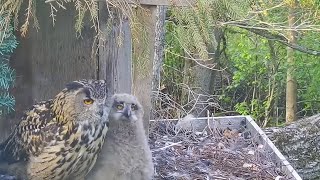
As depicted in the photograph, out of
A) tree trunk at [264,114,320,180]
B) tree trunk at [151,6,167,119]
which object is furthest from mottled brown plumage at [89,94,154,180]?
tree trunk at [151,6,167,119]

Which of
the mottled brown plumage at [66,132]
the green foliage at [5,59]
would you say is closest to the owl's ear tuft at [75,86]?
the mottled brown plumage at [66,132]

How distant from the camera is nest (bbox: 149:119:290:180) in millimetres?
2621

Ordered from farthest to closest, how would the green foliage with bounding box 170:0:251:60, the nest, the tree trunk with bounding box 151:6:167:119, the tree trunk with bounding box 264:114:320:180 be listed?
the tree trunk with bounding box 151:6:167:119, the tree trunk with bounding box 264:114:320:180, the nest, the green foliage with bounding box 170:0:251:60

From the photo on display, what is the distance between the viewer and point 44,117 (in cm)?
204

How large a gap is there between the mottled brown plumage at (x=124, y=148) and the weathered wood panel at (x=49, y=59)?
24 centimetres

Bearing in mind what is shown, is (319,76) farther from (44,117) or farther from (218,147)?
(44,117)

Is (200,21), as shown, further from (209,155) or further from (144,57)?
(209,155)

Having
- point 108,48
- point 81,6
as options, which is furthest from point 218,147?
point 81,6

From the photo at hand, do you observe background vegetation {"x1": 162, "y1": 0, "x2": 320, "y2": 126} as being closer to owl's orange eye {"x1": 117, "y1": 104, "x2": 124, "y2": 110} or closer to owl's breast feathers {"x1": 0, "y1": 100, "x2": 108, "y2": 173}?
owl's orange eye {"x1": 117, "y1": 104, "x2": 124, "y2": 110}

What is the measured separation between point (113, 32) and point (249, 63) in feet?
16.1

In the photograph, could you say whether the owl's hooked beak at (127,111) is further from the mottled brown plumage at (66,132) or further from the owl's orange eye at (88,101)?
the owl's orange eye at (88,101)

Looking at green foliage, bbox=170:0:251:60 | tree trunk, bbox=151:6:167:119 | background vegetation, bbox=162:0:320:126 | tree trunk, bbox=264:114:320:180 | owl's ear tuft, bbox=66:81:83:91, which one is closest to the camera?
owl's ear tuft, bbox=66:81:83:91

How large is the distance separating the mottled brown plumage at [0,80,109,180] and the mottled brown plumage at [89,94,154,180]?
0.15 metres

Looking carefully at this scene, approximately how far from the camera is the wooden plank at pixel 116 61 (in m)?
2.28
